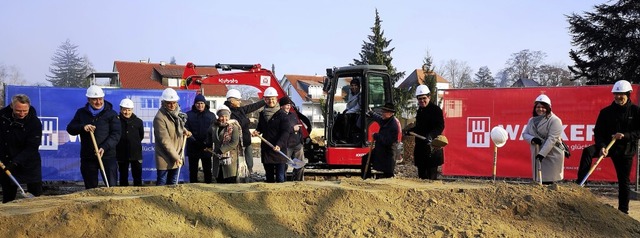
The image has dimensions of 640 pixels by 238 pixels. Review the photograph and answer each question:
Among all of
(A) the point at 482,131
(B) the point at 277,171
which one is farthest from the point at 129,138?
(A) the point at 482,131

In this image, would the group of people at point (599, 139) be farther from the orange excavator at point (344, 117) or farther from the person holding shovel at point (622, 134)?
the orange excavator at point (344, 117)

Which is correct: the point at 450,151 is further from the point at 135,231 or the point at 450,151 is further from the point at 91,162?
the point at 135,231

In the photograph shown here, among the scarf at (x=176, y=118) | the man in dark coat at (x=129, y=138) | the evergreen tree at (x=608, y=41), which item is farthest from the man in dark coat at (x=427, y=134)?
the evergreen tree at (x=608, y=41)

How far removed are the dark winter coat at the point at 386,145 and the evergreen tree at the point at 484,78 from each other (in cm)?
6513

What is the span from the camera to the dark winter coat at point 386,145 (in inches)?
271

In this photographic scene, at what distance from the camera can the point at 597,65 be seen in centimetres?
2242

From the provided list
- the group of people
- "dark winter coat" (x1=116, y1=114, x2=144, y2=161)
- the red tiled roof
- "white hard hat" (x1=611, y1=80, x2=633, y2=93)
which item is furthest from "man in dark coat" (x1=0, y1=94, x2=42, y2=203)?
the red tiled roof

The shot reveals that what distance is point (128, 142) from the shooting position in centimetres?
688

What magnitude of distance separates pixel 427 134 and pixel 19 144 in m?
4.96

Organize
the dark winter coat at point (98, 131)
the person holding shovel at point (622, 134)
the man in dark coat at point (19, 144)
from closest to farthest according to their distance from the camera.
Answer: the man in dark coat at point (19, 144), the dark winter coat at point (98, 131), the person holding shovel at point (622, 134)

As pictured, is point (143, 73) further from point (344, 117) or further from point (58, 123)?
point (344, 117)

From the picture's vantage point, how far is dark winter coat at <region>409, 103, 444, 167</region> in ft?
22.7

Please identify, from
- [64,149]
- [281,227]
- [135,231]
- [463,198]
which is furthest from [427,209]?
[64,149]

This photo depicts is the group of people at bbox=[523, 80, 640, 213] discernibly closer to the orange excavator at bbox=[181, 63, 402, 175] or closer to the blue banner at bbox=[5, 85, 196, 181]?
the orange excavator at bbox=[181, 63, 402, 175]
